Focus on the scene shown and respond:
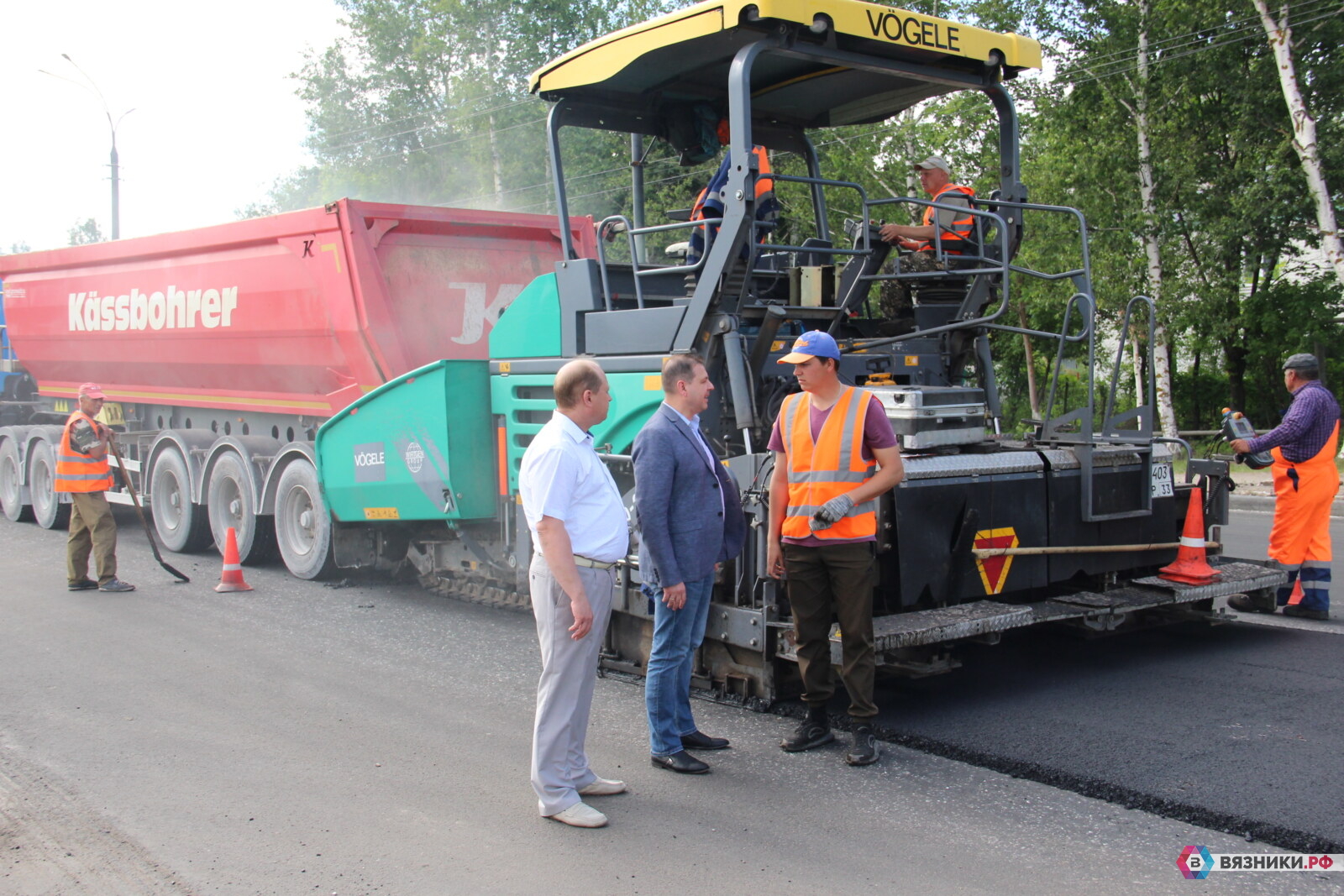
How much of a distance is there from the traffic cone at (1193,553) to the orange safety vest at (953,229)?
1873 mm

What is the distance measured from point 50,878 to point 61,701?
7.20 ft

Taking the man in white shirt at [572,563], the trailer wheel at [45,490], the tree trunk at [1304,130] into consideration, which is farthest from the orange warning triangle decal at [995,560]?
the tree trunk at [1304,130]

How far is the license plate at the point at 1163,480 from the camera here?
20.1 feet

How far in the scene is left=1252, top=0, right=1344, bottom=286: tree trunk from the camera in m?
15.9

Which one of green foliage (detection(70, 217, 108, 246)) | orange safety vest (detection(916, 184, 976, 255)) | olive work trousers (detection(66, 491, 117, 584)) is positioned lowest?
olive work trousers (detection(66, 491, 117, 584))

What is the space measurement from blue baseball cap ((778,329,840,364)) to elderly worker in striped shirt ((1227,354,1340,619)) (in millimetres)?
3487

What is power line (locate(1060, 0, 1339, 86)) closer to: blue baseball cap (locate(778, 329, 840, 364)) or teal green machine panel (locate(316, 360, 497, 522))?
teal green machine panel (locate(316, 360, 497, 522))

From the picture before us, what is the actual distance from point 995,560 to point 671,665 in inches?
69.9

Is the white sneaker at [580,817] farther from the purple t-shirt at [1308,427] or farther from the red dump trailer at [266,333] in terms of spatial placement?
the red dump trailer at [266,333]

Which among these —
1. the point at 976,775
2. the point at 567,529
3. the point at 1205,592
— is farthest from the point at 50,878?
the point at 1205,592

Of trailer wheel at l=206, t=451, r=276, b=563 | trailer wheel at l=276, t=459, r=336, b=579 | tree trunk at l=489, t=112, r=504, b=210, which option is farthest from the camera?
tree trunk at l=489, t=112, r=504, b=210

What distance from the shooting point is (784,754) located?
460 centimetres

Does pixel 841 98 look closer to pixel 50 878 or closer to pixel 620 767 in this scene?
pixel 620 767

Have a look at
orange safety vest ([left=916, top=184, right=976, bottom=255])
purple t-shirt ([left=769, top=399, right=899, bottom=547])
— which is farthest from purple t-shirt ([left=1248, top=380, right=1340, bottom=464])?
purple t-shirt ([left=769, top=399, right=899, bottom=547])
